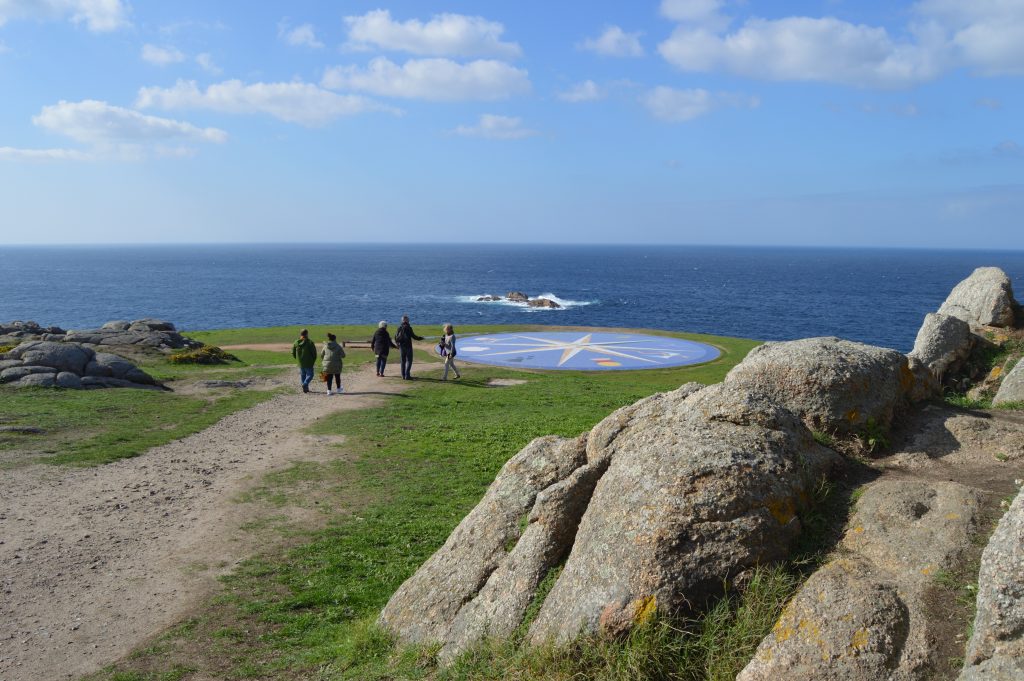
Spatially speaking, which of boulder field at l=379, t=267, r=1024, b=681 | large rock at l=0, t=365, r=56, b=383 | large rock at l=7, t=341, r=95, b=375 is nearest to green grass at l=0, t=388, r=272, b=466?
large rock at l=0, t=365, r=56, b=383

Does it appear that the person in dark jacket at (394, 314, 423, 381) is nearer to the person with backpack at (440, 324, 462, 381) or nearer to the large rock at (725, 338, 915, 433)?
the person with backpack at (440, 324, 462, 381)

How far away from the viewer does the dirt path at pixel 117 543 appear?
9992 millimetres

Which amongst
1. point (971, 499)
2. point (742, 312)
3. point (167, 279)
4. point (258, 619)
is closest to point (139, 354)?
point (258, 619)

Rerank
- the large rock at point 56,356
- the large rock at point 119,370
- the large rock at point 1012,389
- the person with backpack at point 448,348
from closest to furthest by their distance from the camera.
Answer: the large rock at point 1012,389
the large rock at point 56,356
the large rock at point 119,370
the person with backpack at point 448,348

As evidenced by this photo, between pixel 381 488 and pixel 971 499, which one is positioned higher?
pixel 971 499

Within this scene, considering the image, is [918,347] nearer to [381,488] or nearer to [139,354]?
[381,488]

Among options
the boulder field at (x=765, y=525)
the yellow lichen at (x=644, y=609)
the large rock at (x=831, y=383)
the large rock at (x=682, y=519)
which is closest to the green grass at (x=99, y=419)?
the boulder field at (x=765, y=525)

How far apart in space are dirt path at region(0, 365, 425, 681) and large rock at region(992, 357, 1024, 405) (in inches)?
520

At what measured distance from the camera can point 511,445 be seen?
19500mm

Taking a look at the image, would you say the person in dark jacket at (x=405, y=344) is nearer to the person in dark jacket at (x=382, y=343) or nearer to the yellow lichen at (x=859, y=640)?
the person in dark jacket at (x=382, y=343)

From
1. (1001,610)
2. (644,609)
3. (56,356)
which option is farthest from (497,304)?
(1001,610)

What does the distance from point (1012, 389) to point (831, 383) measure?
16.8ft

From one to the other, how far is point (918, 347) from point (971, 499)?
8.25 m

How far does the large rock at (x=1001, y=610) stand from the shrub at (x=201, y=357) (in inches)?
1354
